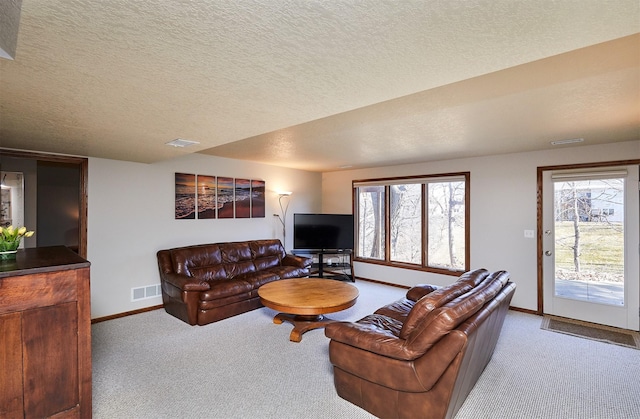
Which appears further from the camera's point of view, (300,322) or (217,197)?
(217,197)

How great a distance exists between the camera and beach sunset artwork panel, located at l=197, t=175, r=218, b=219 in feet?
16.1

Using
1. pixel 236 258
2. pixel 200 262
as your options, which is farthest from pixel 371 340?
pixel 236 258

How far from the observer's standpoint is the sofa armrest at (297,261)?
5.28 meters

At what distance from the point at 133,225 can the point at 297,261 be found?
260 cm

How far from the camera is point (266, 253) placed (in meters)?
5.40

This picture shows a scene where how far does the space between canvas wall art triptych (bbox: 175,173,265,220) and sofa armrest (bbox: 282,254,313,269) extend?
1.02 meters

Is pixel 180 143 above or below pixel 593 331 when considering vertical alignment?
above

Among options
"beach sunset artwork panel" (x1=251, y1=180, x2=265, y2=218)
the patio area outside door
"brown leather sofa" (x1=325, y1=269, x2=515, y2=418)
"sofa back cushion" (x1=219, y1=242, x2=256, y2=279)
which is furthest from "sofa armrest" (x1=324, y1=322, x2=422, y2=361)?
"beach sunset artwork panel" (x1=251, y1=180, x2=265, y2=218)

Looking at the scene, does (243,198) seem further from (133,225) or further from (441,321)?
(441,321)

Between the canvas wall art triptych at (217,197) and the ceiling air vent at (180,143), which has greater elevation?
the ceiling air vent at (180,143)

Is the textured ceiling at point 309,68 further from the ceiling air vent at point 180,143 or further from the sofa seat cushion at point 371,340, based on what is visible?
the sofa seat cushion at point 371,340

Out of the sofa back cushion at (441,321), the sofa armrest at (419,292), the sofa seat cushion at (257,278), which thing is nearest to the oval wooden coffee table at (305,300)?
the sofa seat cushion at (257,278)

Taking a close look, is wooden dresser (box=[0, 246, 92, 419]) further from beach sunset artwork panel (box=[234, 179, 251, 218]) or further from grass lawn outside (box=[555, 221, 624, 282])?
grass lawn outside (box=[555, 221, 624, 282])

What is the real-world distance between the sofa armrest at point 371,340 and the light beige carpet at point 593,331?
302cm
